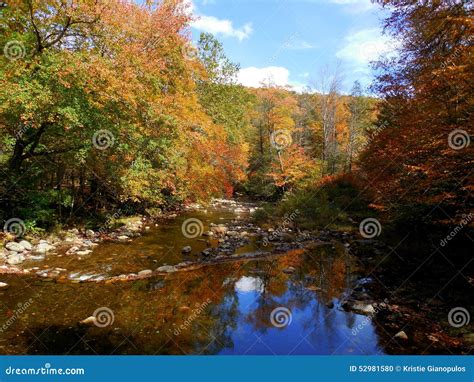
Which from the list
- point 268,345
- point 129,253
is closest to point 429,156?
point 268,345

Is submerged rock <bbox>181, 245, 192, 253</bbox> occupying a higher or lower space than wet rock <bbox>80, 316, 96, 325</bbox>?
higher

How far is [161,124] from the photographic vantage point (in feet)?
41.0

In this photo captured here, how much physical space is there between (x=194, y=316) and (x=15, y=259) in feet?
19.3

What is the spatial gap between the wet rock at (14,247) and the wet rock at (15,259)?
0.39 meters

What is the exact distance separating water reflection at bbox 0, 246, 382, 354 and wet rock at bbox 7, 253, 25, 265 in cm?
147

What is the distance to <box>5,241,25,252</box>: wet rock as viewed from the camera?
952cm

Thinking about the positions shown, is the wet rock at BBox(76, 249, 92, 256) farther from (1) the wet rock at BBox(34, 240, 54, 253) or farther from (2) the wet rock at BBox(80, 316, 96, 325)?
(2) the wet rock at BBox(80, 316, 96, 325)

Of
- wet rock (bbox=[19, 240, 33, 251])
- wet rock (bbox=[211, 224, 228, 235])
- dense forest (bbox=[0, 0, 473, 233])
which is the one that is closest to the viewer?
dense forest (bbox=[0, 0, 473, 233])

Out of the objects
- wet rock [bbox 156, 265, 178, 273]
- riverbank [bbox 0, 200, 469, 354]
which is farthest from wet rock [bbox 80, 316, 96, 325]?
wet rock [bbox 156, 265, 178, 273]

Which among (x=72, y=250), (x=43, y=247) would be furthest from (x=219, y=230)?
(x=43, y=247)

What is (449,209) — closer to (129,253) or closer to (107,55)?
(129,253)

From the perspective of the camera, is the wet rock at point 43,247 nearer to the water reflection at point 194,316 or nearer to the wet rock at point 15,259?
the wet rock at point 15,259

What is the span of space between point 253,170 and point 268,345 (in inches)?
978

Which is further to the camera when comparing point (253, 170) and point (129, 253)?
point (253, 170)
